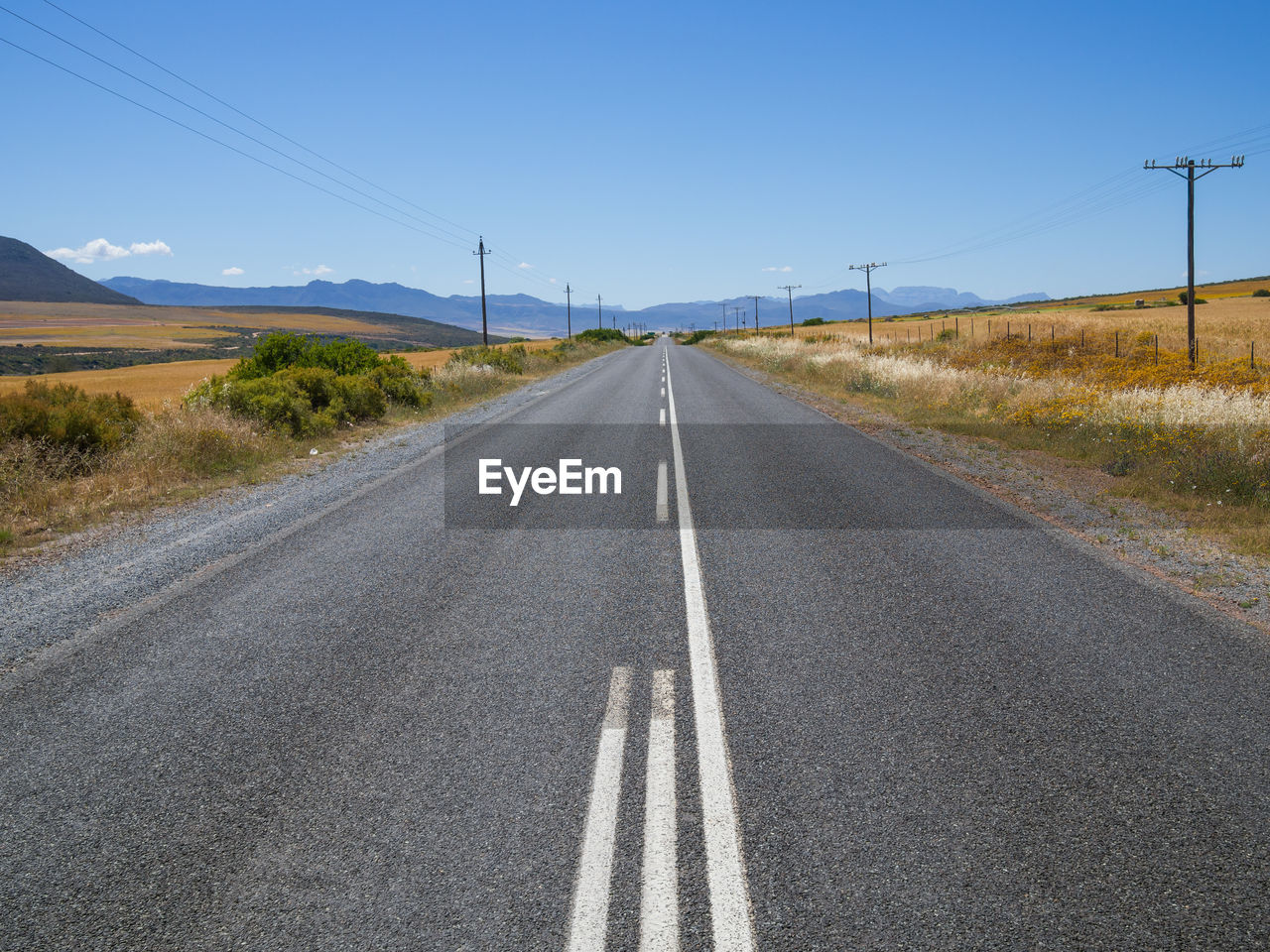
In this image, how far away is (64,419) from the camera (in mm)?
10852

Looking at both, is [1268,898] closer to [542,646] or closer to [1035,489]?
[542,646]

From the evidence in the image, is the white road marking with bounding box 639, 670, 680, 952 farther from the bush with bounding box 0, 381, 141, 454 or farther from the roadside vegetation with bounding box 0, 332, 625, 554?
the bush with bounding box 0, 381, 141, 454

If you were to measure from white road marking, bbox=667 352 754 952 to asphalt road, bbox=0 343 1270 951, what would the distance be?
0.04 feet

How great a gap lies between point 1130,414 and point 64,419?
16.4 meters

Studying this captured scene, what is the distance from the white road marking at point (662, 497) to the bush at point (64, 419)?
7936 millimetres

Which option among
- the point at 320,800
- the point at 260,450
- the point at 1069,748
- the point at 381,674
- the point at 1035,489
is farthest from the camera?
the point at 260,450

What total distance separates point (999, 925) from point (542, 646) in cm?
296

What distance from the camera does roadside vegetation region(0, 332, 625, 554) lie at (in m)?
9.09

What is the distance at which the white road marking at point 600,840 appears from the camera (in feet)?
8.28

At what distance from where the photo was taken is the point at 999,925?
2.53 m

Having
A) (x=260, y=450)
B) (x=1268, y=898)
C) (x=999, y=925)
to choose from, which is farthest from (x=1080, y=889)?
(x=260, y=450)

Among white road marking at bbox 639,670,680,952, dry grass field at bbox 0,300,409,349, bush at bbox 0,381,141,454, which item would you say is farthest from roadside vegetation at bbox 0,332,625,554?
dry grass field at bbox 0,300,409,349

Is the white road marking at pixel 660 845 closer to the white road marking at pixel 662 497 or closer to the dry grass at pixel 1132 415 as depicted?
the white road marking at pixel 662 497

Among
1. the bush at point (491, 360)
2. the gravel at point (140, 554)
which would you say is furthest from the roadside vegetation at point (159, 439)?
the bush at point (491, 360)
